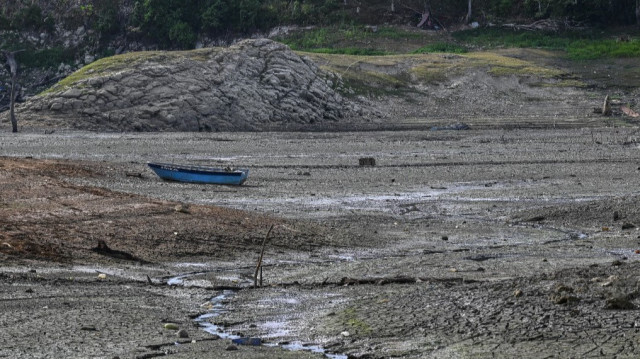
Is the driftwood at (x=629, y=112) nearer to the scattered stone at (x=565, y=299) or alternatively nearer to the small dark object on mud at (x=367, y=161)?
the small dark object on mud at (x=367, y=161)

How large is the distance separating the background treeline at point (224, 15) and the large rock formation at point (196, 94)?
65.9ft

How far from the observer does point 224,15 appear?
256ft

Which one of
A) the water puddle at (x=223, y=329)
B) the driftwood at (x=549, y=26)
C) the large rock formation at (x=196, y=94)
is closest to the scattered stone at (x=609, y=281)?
the water puddle at (x=223, y=329)

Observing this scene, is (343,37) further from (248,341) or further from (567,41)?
(248,341)

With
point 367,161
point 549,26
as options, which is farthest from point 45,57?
point 367,161

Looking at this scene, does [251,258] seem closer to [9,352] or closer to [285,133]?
[9,352]

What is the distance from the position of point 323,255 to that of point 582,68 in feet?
158

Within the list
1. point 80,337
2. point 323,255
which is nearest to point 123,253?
point 323,255

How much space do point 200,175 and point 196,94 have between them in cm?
2313

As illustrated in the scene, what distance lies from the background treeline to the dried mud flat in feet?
129

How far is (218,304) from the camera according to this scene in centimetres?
1415

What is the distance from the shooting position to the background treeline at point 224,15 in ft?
251

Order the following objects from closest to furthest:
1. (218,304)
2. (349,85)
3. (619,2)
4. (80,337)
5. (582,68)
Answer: (80,337), (218,304), (349,85), (582,68), (619,2)

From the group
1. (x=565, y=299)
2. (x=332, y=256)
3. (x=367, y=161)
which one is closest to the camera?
(x=565, y=299)
